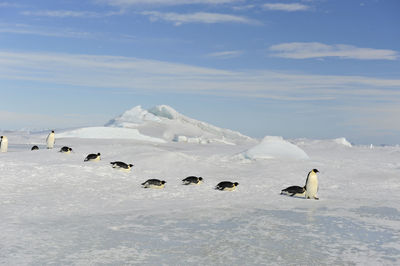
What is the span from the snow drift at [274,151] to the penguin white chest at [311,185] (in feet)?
24.5

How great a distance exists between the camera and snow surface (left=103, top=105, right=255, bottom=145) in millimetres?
45562

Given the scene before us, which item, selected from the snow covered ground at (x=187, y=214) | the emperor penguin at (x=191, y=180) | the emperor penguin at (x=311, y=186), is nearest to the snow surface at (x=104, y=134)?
the snow covered ground at (x=187, y=214)

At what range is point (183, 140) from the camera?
141 ft

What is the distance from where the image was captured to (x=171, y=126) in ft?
164

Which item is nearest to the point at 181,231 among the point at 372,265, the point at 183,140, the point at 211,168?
the point at 372,265

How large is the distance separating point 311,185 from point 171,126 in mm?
37470

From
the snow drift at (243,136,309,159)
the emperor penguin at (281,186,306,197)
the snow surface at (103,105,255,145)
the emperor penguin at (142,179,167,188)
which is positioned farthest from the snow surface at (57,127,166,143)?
the emperor penguin at (281,186,306,197)

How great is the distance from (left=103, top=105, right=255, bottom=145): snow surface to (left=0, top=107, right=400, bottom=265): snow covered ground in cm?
2552

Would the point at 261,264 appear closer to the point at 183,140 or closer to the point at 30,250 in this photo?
the point at 30,250

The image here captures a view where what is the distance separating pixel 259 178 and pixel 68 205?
784 centimetres

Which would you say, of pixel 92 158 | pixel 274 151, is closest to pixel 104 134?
pixel 274 151

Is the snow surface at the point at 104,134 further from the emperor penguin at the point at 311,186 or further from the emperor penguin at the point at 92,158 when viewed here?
the emperor penguin at the point at 311,186

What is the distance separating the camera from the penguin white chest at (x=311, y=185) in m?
13.2

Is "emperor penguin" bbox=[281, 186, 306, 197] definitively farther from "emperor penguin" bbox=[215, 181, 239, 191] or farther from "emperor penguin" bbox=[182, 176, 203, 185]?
"emperor penguin" bbox=[182, 176, 203, 185]
